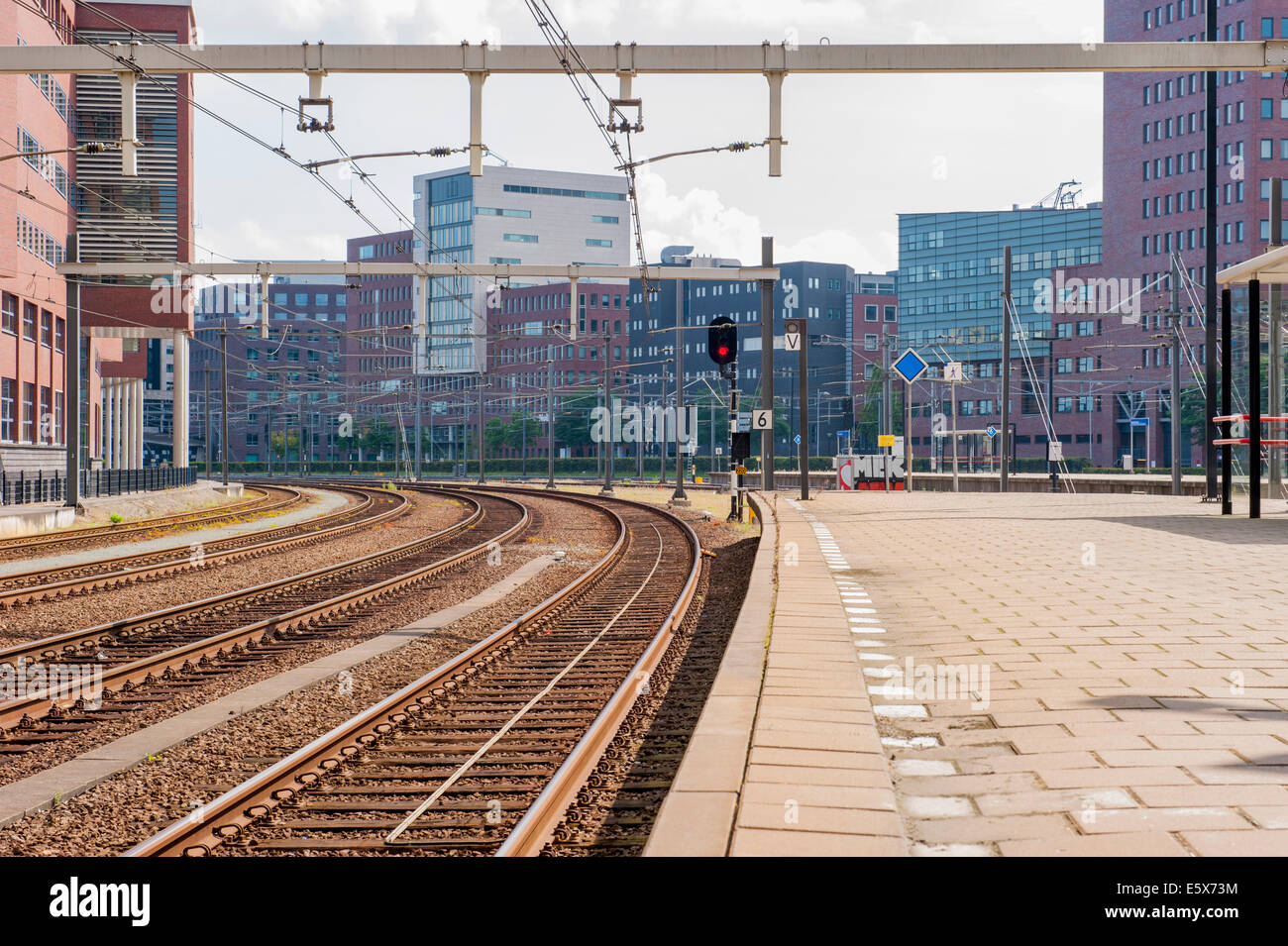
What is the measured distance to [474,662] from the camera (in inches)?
409

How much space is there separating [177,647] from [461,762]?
5029 mm

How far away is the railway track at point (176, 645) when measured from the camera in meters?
8.55

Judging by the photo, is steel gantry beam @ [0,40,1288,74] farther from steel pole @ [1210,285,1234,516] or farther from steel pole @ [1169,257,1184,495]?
steel pole @ [1169,257,1184,495]

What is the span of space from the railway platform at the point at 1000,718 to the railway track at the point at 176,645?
394cm

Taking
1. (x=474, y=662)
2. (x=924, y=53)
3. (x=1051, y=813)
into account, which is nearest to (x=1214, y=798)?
(x=1051, y=813)

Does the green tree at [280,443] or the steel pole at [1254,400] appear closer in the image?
the steel pole at [1254,400]

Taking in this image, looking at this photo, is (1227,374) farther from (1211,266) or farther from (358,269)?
(358,269)

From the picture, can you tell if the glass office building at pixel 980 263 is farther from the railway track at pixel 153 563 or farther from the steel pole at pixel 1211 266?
the railway track at pixel 153 563

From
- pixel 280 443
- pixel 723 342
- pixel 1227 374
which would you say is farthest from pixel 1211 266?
pixel 280 443

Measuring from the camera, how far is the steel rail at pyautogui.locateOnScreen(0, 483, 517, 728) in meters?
8.78

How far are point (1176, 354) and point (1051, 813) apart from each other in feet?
132

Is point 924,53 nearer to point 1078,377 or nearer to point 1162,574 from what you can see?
point 1162,574

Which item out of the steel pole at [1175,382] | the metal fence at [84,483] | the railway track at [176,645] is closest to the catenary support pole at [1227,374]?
the steel pole at [1175,382]

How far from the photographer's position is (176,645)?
451 inches
